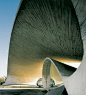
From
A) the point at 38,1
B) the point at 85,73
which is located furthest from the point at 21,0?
the point at 85,73

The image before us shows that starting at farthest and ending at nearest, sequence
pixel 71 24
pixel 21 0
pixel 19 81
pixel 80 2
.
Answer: pixel 19 81
pixel 21 0
pixel 71 24
pixel 80 2

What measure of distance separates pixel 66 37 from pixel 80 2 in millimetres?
2914

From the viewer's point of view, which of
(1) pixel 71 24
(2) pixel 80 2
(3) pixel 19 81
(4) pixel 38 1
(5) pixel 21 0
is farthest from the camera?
(3) pixel 19 81

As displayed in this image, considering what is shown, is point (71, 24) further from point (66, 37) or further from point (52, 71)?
point (52, 71)

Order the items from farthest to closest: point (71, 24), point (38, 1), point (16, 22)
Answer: point (16, 22), point (38, 1), point (71, 24)

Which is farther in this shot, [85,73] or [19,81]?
[19,81]

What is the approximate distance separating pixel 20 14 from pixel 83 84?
214 inches

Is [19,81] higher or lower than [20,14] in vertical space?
lower

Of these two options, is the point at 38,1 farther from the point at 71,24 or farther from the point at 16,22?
the point at 16,22

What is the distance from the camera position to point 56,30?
16.0 feet

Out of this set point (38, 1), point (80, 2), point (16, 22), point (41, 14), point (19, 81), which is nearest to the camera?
point (80, 2)

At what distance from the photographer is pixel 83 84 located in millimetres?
2123

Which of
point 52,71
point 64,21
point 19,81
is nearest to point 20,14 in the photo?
point 64,21

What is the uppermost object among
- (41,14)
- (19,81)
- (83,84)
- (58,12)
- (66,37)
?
(41,14)
